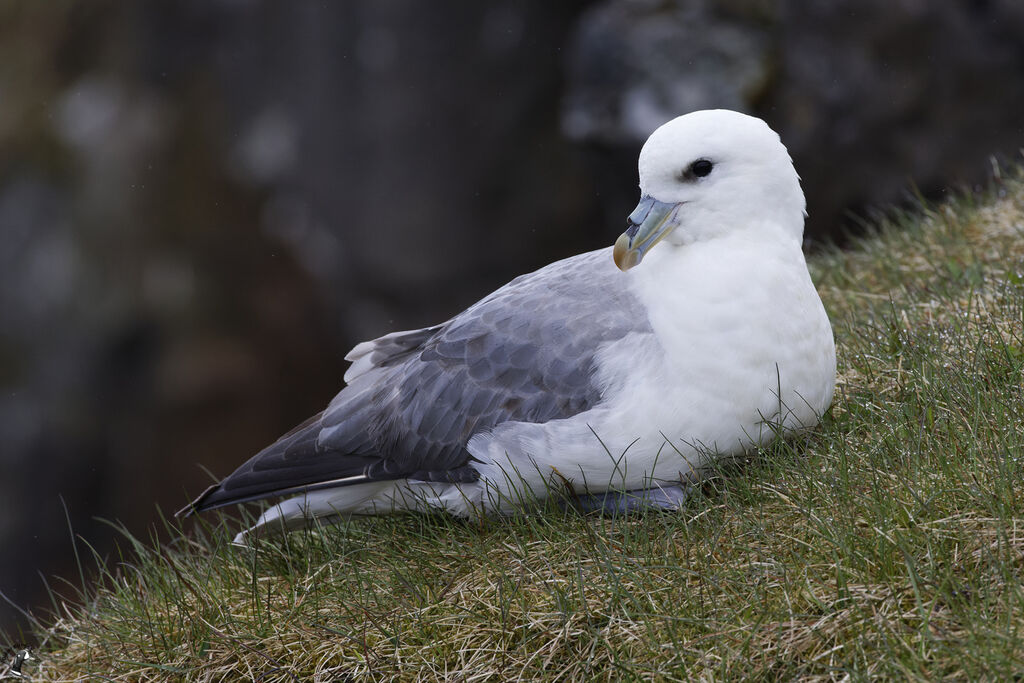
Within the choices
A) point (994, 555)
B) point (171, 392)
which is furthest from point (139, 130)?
point (994, 555)

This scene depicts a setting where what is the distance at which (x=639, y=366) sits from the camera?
288 centimetres

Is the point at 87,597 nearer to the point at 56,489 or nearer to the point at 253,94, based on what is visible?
the point at 56,489

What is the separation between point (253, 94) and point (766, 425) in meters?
6.04

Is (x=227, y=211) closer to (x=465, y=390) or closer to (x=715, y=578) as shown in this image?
(x=465, y=390)

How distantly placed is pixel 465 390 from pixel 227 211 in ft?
17.8

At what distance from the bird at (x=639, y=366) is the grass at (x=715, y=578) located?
122 mm

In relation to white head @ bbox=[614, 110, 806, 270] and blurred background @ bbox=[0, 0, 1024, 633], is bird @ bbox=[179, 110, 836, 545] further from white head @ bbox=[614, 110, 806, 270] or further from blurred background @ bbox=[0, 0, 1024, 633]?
blurred background @ bbox=[0, 0, 1024, 633]

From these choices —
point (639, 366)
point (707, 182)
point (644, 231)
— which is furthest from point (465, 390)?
point (707, 182)

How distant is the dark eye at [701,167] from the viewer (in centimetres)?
293

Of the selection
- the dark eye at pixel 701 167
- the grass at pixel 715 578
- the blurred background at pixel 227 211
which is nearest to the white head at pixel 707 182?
the dark eye at pixel 701 167

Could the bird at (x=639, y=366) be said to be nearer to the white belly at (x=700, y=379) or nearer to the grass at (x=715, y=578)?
the white belly at (x=700, y=379)

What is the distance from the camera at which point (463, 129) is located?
756cm

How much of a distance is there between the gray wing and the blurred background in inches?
156

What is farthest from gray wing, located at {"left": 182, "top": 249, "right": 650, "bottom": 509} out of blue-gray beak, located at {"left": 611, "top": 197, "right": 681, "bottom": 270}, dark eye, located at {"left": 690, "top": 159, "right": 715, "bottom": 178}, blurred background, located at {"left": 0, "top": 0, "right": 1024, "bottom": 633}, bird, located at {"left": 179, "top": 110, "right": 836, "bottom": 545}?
blurred background, located at {"left": 0, "top": 0, "right": 1024, "bottom": 633}
